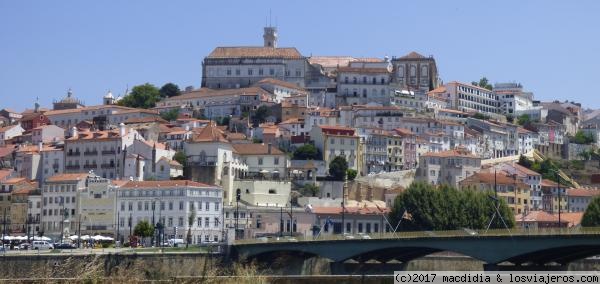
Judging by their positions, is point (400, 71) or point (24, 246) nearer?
point (24, 246)

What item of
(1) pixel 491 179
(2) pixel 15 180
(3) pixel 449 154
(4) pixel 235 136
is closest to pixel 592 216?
(1) pixel 491 179

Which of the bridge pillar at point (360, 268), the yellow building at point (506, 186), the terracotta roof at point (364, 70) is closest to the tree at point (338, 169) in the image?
the yellow building at point (506, 186)

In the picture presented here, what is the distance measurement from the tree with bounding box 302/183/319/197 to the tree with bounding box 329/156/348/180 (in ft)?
6.27

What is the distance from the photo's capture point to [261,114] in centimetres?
11625

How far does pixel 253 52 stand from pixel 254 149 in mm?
33582

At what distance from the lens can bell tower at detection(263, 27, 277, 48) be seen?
13884cm

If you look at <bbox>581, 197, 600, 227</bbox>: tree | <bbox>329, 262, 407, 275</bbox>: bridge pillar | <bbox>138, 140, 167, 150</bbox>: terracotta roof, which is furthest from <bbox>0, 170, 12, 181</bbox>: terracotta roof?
<bbox>581, 197, 600, 227</bbox>: tree

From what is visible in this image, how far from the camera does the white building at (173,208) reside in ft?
284

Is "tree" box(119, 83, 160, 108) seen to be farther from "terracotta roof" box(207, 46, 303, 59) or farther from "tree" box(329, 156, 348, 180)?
"tree" box(329, 156, 348, 180)

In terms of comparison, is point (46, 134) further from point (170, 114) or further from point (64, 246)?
point (64, 246)

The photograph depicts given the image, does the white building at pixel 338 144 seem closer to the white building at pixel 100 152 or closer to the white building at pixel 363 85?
the white building at pixel 100 152

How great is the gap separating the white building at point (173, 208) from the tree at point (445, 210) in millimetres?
12362

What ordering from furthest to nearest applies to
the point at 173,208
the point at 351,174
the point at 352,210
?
1. the point at 351,174
2. the point at 352,210
3. the point at 173,208

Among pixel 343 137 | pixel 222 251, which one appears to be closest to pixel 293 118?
pixel 343 137
